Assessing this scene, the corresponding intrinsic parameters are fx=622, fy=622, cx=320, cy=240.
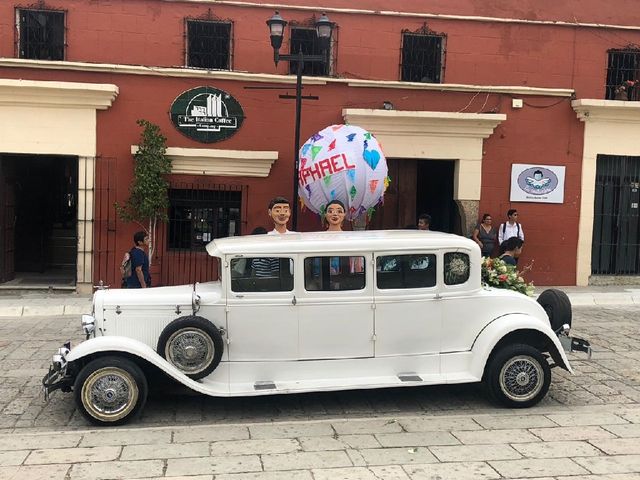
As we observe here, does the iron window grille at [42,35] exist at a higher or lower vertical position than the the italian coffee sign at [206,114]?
higher

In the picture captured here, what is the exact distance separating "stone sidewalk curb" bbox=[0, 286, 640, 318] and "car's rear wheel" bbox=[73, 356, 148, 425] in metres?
5.56

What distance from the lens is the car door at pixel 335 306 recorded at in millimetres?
5578

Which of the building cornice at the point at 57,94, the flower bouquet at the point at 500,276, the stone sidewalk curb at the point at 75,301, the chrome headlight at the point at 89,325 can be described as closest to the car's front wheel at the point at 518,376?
the flower bouquet at the point at 500,276

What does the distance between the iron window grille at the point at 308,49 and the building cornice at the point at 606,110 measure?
17.0ft

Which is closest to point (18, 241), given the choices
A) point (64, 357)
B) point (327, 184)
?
point (327, 184)

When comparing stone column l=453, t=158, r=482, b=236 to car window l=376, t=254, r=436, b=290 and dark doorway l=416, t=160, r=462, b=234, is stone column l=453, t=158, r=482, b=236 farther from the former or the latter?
car window l=376, t=254, r=436, b=290

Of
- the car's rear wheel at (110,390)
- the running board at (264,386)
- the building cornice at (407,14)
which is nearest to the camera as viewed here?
the car's rear wheel at (110,390)

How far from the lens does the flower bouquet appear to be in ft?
21.1

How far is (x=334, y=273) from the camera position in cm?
564

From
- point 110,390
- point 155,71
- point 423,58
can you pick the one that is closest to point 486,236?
point 423,58

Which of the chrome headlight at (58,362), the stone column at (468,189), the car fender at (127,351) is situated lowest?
the chrome headlight at (58,362)

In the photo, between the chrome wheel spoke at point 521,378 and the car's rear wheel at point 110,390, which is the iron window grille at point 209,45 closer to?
the car's rear wheel at point 110,390

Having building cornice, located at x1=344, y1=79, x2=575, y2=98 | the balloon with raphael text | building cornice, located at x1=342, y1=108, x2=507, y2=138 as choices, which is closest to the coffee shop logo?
building cornice, located at x1=342, y1=108, x2=507, y2=138

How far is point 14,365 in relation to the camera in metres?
7.22
